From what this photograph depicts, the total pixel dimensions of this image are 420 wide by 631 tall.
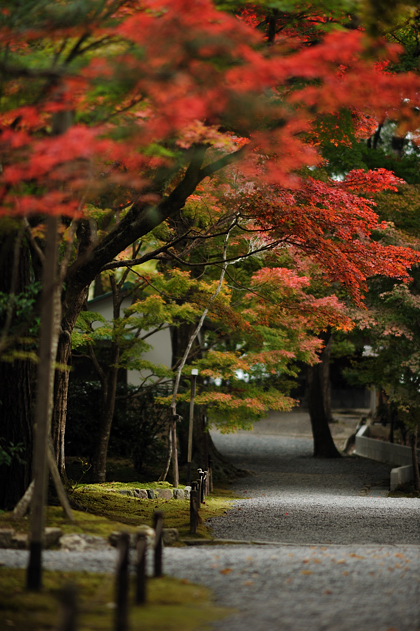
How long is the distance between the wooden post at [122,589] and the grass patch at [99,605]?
23 centimetres

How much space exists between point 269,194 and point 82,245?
316 cm

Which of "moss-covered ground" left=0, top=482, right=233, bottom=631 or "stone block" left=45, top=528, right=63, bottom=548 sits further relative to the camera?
"stone block" left=45, top=528, right=63, bottom=548

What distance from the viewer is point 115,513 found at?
9984 millimetres

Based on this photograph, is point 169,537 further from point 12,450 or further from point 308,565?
point 12,450

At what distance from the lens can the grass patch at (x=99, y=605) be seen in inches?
171

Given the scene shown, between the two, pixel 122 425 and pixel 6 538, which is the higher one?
pixel 6 538

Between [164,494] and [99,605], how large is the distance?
8.49 m

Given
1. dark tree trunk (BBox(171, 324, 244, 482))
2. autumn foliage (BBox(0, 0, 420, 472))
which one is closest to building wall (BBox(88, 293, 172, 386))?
dark tree trunk (BBox(171, 324, 244, 482))

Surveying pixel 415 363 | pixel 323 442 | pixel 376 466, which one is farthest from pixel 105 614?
pixel 323 442

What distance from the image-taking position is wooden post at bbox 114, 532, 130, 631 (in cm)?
396

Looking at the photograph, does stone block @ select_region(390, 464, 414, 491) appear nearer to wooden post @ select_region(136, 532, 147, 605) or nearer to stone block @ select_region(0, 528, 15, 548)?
stone block @ select_region(0, 528, 15, 548)

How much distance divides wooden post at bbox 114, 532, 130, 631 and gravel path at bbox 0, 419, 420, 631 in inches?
25.4

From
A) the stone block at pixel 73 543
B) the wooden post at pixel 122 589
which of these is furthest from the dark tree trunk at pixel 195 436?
the wooden post at pixel 122 589

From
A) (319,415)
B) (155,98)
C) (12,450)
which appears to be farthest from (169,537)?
(319,415)
